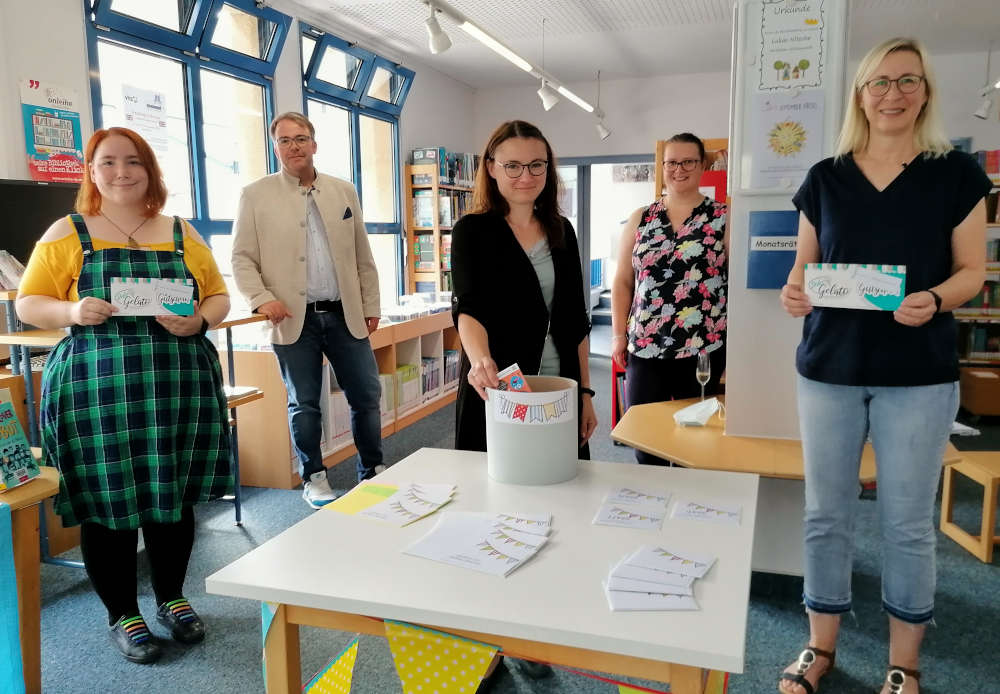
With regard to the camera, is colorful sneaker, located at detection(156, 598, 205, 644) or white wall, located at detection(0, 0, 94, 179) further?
white wall, located at detection(0, 0, 94, 179)

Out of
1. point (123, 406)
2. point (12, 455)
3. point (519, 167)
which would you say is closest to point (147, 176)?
point (123, 406)

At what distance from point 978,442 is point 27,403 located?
507cm

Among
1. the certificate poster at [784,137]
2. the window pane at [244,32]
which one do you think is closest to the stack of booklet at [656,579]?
the certificate poster at [784,137]

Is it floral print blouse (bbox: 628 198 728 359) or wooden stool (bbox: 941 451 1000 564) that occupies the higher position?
floral print blouse (bbox: 628 198 728 359)

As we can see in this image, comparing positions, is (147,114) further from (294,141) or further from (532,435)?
(532,435)

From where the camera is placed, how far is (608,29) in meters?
5.53

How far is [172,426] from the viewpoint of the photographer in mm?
2125

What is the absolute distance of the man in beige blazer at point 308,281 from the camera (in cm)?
327

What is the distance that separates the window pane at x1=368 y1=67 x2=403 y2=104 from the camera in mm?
6136

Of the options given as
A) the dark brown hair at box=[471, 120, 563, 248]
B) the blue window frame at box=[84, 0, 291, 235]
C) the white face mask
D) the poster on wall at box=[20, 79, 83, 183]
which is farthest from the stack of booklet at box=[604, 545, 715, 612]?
the blue window frame at box=[84, 0, 291, 235]

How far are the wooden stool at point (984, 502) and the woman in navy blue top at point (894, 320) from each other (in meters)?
1.17

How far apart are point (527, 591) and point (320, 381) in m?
2.56

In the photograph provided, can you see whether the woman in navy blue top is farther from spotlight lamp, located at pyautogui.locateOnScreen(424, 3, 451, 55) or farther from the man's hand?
spotlight lamp, located at pyautogui.locateOnScreen(424, 3, 451, 55)

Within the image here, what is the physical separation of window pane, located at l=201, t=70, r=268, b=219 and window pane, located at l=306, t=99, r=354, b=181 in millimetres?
591
